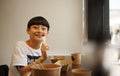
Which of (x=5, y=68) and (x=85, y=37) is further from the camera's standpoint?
(x=85, y=37)

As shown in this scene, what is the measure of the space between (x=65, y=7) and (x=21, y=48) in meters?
1.52

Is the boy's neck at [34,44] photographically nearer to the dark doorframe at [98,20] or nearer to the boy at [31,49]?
the boy at [31,49]

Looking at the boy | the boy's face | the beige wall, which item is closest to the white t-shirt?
the boy

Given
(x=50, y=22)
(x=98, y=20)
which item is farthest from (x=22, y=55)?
(x=50, y=22)

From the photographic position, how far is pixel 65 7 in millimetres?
2715

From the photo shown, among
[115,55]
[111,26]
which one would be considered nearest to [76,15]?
[111,26]

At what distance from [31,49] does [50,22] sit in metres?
1.40

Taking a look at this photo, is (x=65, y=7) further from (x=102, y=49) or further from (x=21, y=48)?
(x=21, y=48)

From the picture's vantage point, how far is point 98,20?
2365 millimetres

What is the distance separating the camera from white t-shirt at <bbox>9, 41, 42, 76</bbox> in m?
1.29

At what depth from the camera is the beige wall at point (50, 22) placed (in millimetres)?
2658

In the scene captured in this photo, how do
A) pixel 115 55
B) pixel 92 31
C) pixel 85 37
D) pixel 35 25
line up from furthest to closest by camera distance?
1. pixel 85 37
2. pixel 92 31
3. pixel 115 55
4. pixel 35 25

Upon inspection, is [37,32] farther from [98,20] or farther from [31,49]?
[98,20]

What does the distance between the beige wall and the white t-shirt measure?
135cm
